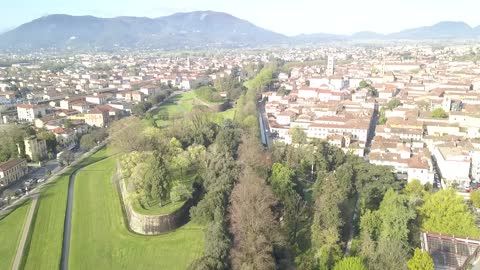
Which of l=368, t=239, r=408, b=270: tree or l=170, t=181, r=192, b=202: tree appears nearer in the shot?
l=368, t=239, r=408, b=270: tree

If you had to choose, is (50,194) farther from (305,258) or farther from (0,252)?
(305,258)

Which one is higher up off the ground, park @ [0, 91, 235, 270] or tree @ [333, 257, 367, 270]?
tree @ [333, 257, 367, 270]

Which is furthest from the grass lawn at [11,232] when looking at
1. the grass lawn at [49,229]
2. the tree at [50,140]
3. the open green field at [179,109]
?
the open green field at [179,109]

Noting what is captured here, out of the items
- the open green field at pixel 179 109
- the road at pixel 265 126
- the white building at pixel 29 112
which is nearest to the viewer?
the road at pixel 265 126

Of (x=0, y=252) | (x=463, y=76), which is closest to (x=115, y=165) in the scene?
(x=0, y=252)

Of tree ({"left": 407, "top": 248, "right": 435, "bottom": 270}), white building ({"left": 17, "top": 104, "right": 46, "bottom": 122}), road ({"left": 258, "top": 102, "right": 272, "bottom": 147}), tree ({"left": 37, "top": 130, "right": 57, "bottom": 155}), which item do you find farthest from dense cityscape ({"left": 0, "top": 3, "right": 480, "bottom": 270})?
white building ({"left": 17, "top": 104, "right": 46, "bottom": 122})

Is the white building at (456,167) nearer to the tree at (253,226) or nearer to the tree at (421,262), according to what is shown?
the tree at (421,262)

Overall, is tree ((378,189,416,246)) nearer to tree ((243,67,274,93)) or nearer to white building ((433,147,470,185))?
white building ((433,147,470,185))

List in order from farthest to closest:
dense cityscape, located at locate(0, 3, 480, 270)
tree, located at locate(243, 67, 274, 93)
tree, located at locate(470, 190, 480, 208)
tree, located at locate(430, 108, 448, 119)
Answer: tree, located at locate(243, 67, 274, 93), tree, located at locate(430, 108, 448, 119), tree, located at locate(470, 190, 480, 208), dense cityscape, located at locate(0, 3, 480, 270)
